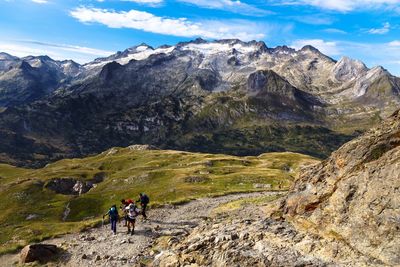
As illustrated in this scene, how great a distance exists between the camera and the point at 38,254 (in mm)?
40500

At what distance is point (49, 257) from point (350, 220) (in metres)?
28.4

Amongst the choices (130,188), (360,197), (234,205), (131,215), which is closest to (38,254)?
(131,215)

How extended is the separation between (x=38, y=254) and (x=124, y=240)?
8.20m

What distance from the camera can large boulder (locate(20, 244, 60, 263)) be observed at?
40188 millimetres

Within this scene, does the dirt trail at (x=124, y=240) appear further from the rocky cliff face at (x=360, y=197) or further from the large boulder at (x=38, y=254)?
the rocky cliff face at (x=360, y=197)

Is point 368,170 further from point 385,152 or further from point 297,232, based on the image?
point 297,232

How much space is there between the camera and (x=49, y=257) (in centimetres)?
4094

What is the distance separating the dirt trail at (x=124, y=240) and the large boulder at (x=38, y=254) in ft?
4.35

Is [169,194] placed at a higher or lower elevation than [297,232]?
lower

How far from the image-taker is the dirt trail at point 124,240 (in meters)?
38.9

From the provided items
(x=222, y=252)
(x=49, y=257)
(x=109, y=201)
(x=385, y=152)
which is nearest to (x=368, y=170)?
(x=385, y=152)

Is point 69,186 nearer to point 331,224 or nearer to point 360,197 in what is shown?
point 331,224

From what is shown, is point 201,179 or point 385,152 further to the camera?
point 201,179

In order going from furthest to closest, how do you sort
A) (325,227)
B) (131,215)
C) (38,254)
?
(131,215) → (38,254) → (325,227)
